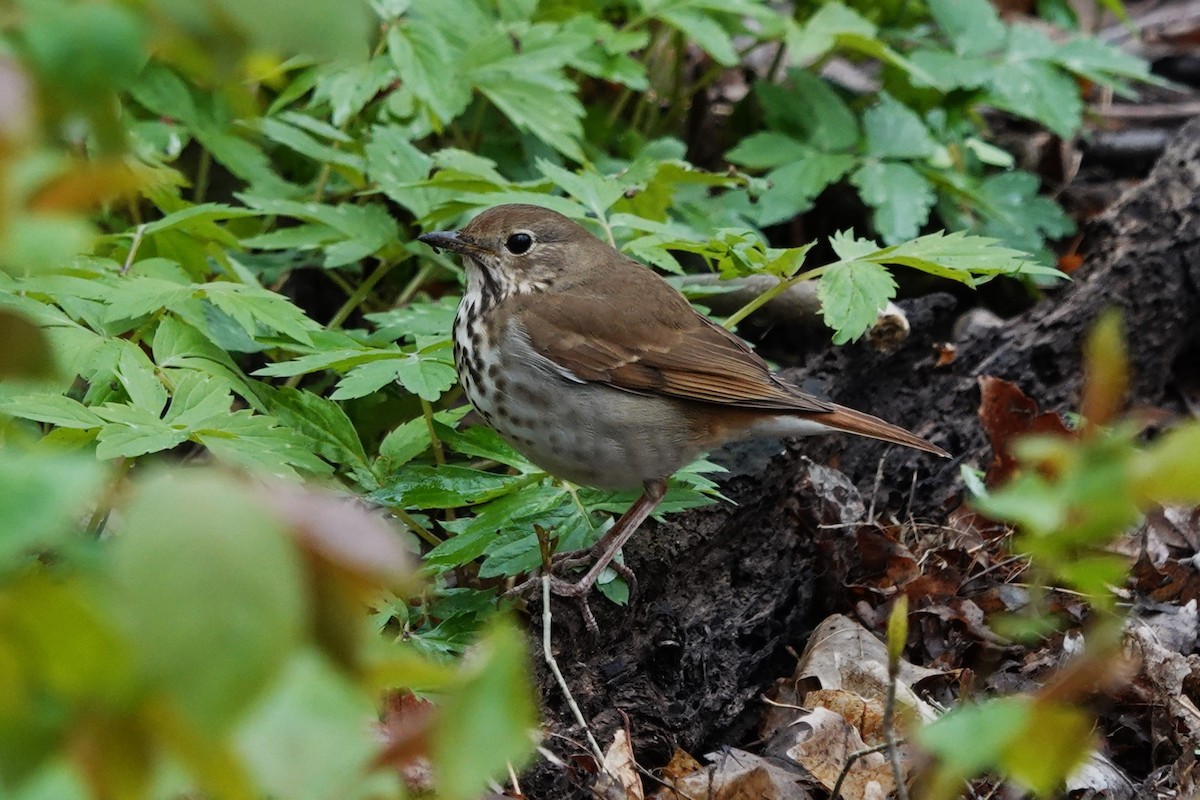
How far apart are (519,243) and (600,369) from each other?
0.50 metres

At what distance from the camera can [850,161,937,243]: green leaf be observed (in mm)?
5020

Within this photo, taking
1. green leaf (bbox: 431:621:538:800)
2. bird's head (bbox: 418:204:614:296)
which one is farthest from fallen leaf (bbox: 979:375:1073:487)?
green leaf (bbox: 431:621:538:800)

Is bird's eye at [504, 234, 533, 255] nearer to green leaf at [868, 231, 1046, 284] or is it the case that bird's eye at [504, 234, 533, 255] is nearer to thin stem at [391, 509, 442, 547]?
thin stem at [391, 509, 442, 547]

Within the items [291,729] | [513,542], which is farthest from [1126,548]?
[291,729]

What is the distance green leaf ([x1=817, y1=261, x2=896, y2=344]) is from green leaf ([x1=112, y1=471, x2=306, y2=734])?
2630mm

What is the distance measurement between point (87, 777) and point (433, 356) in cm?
262

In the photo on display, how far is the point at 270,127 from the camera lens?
4434 millimetres

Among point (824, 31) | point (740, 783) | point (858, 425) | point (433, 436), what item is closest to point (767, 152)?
point (824, 31)

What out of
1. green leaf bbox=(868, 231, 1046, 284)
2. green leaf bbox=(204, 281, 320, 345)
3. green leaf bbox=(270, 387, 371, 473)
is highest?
green leaf bbox=(868, 231, 1046, 284)

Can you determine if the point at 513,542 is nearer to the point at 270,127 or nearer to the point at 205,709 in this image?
the point at 270,127

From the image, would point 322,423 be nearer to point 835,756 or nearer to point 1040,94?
point 835,756

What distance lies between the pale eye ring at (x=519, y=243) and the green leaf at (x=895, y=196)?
1.63m

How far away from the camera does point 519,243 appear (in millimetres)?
3908

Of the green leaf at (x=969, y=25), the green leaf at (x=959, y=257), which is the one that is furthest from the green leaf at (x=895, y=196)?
the green leaf at (x=959, y=257)
